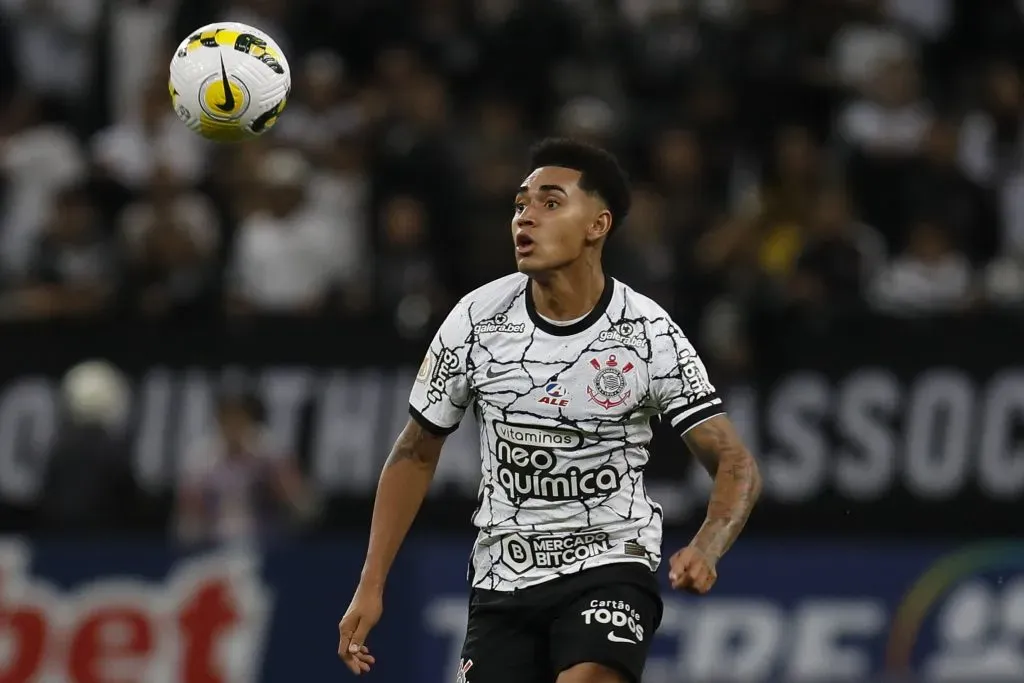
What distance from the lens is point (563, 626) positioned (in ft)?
23.6

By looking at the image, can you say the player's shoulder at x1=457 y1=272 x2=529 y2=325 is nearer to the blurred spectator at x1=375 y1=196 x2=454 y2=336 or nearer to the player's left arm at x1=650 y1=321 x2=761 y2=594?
the player's left arm at x1=650 y1=321 x2=761 y2=594

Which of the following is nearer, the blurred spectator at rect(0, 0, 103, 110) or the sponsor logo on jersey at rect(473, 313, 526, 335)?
the sponsor logo on jersey at rect(473, 313, 526, 335)

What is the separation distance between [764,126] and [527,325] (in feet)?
30.5

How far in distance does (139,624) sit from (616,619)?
623cm

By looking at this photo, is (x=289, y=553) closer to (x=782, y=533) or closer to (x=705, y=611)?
(x=705, y=611)

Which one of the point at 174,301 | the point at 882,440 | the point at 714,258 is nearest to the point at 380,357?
the point at 174,301

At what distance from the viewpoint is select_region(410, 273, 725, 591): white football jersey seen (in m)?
7.30

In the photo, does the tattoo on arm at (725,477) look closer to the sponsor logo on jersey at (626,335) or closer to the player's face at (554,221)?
the sponsor logo on jersey at (626,335)

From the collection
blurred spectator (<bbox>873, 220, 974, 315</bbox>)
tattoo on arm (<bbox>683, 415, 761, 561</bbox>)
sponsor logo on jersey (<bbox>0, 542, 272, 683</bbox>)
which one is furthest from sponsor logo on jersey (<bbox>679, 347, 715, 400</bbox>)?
blurred spectator (<bbox>873, 220, 974, 315</bbox>)

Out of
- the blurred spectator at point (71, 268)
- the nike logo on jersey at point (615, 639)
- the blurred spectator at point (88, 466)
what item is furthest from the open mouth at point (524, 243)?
the blurred spectator at point (71, 268)

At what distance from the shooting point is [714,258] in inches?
583

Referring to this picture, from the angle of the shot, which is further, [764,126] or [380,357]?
[764,126]

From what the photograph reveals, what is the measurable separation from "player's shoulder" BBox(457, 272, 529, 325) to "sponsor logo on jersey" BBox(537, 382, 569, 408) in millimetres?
386

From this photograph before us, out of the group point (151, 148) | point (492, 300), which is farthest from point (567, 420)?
point (151, 148)
